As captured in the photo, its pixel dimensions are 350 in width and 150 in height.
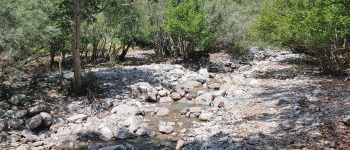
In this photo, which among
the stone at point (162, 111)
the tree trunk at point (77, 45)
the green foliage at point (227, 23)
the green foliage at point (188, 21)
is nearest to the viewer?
the tree trunk at point (77, 45)

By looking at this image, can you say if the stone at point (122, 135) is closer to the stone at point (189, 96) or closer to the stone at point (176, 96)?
the stone at point (176, 96)

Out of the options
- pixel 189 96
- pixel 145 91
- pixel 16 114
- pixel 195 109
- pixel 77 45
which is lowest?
pixel 189 96

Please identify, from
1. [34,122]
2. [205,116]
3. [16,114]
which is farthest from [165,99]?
[16,114]

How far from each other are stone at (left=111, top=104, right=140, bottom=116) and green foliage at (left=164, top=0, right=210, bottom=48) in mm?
11846

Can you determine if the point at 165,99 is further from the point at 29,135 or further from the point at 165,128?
the point at 29,135

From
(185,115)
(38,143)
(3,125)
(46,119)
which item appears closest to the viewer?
(38,143)

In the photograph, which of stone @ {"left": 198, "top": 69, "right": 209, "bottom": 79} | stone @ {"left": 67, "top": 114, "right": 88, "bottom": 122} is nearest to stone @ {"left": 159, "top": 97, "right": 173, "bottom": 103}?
stone @ {"left": 67, "top": 114, "right": 88, "bottom": 122}

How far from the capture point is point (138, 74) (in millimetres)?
26375

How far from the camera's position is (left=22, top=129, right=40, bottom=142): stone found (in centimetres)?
1505

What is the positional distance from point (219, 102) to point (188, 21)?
1083cm

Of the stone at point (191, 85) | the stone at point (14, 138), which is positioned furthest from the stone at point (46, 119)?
the stone at point (191, 85)

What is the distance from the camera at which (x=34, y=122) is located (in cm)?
1580

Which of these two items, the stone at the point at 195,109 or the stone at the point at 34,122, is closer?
the stone at the point at 34,122

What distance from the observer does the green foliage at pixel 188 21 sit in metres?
29.5
